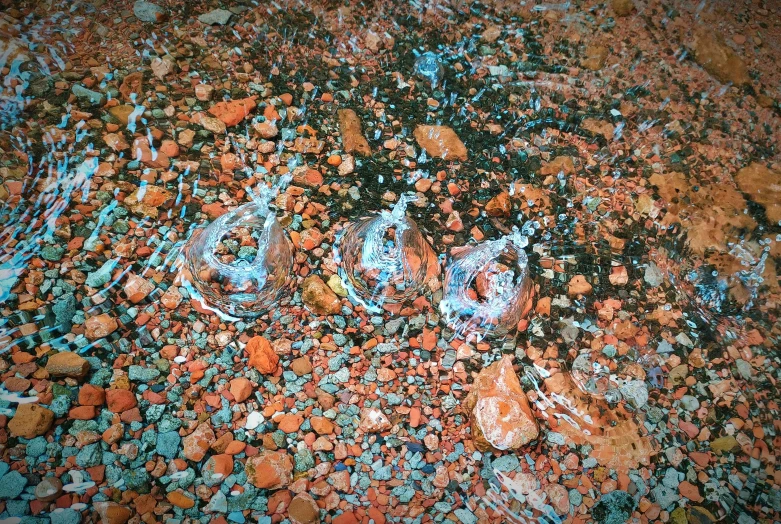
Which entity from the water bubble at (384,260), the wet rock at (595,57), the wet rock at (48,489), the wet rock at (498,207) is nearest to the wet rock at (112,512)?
the wet rock at (48,489)

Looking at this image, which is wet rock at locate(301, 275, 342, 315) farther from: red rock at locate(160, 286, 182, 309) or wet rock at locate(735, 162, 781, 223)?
wet rock at locate(735, 162, 781, 223)

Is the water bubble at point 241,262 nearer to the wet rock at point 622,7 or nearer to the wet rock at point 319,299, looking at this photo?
the wet rock at point 319,299

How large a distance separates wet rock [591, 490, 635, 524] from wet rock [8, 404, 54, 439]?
5.67 feet

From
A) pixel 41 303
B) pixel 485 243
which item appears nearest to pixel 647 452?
pixel 485 243

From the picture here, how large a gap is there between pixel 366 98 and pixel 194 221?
3.23 ft

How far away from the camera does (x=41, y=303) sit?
1994mm

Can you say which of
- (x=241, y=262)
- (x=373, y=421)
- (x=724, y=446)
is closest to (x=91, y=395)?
(x=241, y=262)

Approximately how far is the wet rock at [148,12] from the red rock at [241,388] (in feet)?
6.10

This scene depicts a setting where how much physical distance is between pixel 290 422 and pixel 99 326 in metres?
0.73

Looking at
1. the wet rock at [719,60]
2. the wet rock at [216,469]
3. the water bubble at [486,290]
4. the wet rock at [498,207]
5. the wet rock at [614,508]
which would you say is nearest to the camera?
the wet rock at [216,469]

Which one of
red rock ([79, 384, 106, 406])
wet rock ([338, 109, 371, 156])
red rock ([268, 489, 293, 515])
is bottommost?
red rock ([79, 384, 106, 406])

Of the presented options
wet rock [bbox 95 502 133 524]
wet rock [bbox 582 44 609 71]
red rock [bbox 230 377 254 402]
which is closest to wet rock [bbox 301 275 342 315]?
red rock [bbox 230 377 254 402]

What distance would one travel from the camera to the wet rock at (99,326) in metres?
1.96

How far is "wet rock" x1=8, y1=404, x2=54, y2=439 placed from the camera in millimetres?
1755
